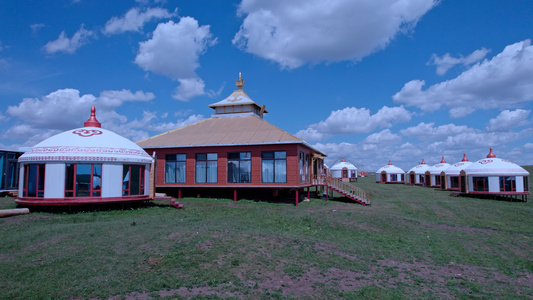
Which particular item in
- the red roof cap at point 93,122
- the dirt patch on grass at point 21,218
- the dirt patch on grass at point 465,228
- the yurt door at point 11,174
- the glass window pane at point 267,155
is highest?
the red roof cap at point 93,122

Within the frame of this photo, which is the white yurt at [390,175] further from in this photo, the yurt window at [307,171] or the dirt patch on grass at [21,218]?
the dirt patch on grass at [21,218]

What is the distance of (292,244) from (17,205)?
50.3ft

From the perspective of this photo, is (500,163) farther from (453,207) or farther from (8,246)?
(8,246)

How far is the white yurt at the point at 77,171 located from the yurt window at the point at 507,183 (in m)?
30.5

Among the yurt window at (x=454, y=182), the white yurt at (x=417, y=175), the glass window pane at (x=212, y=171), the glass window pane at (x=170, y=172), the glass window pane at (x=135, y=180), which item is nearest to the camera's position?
the glass window pane at (x=135, y=180)

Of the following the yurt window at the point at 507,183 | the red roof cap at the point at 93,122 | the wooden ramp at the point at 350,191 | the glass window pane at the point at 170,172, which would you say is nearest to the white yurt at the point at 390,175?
the yurt window at the point at 507,183

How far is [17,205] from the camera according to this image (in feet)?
58.8

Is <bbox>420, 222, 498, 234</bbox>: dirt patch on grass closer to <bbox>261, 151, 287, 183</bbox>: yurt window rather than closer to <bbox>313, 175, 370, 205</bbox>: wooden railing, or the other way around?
<bbox>313, 175, 370, 205</bbox>: wooden railing

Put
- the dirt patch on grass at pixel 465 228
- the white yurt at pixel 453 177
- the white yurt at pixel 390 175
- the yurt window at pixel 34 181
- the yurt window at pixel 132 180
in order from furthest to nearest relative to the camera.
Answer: the white yurt at pixel 390 175
the white yurt at pixel 453 177
the yurt window at pixel 132 180
the yurt window at pixel 34 181
the dirt patch on grass at pixel 465 228

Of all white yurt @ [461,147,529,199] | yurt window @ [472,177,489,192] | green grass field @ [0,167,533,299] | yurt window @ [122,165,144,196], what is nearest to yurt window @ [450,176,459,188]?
white yurt @ [461,147,529,199]

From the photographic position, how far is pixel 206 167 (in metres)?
24.9

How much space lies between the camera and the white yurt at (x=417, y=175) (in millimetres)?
54062

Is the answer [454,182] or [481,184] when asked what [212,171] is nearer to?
[481,184]

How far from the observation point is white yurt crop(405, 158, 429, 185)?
2128 inches
